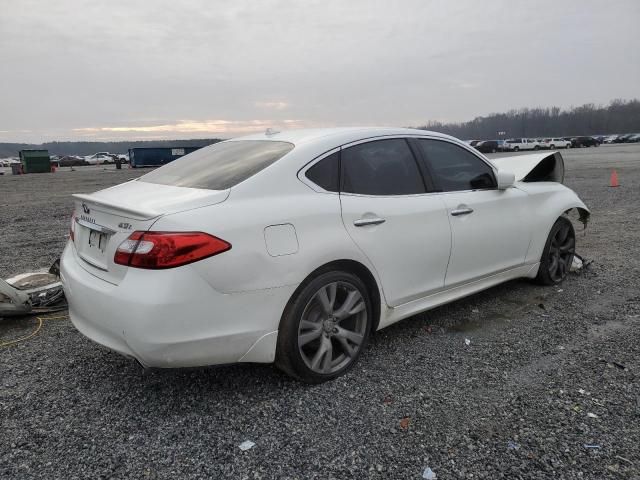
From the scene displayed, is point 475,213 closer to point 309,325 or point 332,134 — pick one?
point 332,134

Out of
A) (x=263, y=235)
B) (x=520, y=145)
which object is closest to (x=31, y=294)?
(x=263, y=235)

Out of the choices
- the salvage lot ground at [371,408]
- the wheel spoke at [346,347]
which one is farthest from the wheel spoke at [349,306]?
the salvage lot ground at [371,408]

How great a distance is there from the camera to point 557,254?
4980mm

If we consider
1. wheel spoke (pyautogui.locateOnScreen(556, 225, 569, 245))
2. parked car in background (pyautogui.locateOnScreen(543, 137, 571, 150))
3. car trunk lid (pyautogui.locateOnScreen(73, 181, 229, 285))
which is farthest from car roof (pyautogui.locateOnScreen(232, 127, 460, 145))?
parked car in background (pyautogui.locateOnScreen(543, 137, 571, 150))

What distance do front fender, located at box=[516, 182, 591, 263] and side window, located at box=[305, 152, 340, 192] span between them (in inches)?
84.9

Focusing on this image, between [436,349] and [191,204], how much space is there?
2062 mm

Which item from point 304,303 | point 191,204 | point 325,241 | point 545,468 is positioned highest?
point 191,204

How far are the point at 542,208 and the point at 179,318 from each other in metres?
3.63

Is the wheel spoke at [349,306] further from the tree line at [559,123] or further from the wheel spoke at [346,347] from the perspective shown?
the tree line at [559,123]

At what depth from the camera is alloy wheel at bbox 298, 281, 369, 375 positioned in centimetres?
299

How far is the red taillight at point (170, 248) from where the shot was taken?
2.50m

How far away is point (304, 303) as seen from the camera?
9.47ft

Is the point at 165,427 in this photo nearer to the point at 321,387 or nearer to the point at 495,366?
the point at 321,387

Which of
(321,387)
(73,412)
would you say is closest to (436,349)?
(321,387)
